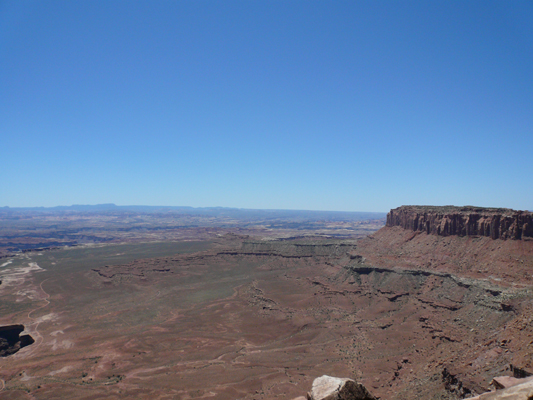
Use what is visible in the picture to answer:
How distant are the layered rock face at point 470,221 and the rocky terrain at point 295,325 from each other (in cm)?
54

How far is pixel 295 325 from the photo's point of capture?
1850 inches

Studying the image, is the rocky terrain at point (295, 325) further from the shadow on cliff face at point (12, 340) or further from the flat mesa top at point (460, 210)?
the shadow on cliff face at point (12, 340)

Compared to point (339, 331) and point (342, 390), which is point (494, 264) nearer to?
point (339, 331)

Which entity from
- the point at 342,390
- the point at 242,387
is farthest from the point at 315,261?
the point at 342,390

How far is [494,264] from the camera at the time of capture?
48.2 metres

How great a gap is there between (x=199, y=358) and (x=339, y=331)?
19741mm

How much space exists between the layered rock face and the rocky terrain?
538 mm

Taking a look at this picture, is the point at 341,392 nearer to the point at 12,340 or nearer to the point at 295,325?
the point at 295,325

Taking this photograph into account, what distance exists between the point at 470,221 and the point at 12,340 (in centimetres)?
8123

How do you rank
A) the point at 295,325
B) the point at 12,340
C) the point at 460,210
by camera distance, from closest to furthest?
the point at 12,340 < the point at 295,325 < the point at 460,210

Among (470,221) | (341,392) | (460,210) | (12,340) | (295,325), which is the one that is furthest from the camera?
(460,210)

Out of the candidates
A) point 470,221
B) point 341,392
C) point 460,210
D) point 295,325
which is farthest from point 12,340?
point 460,210

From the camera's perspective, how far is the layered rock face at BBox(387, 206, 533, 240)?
51094 millimetres

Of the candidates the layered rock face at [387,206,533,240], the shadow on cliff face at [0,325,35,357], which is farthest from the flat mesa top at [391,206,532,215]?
the shadow on cliff face at [0,325,35,357]
